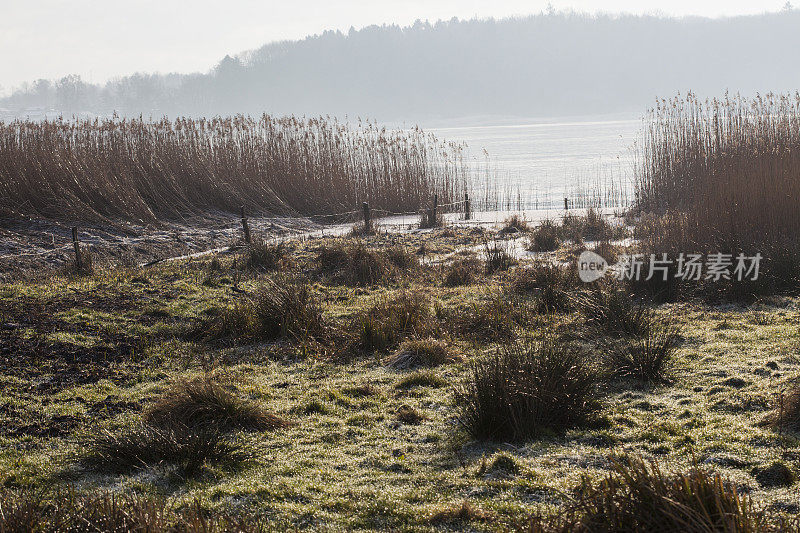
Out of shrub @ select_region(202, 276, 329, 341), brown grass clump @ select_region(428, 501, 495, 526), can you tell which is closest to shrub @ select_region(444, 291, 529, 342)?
shrub @ select_region(202, 276, 329, 341)

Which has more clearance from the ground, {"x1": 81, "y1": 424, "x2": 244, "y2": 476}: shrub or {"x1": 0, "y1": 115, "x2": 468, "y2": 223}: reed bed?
{"x1": 0, "y1": 115, "x2": 468, "y2": 223}: reed bed

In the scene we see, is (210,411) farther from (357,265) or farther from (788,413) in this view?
(357,265)

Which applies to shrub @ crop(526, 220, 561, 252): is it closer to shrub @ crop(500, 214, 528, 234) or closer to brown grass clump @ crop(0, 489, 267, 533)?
shrub @ crop(500, 214, 528, 234)

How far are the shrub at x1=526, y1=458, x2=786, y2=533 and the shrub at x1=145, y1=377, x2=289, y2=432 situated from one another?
8.38ft

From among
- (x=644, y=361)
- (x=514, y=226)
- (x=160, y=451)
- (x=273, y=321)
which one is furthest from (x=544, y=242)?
(x=160, y=451)

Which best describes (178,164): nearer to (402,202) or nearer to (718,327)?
(402,202)

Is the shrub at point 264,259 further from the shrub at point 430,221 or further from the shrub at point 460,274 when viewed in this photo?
the shrub at point 430,221

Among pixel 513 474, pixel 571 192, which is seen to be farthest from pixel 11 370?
pixel 571 192

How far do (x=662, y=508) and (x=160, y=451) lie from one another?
2.76 metres

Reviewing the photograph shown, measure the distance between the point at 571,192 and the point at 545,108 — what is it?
88.6 m

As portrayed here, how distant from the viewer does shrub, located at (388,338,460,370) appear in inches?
235

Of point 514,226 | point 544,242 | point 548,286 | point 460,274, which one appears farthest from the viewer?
point 514,226

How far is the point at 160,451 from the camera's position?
13.0 ft

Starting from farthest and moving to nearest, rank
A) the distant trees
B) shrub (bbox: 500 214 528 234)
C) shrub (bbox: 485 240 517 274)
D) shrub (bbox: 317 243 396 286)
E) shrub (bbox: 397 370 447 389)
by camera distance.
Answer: the distant trees, shrub (bbox: 500 214 528 234), shrub (bbox: 485 240 517 274), shrub (bbox: 317 243 396 286), shrub (bbox: 397 370 447 389)
